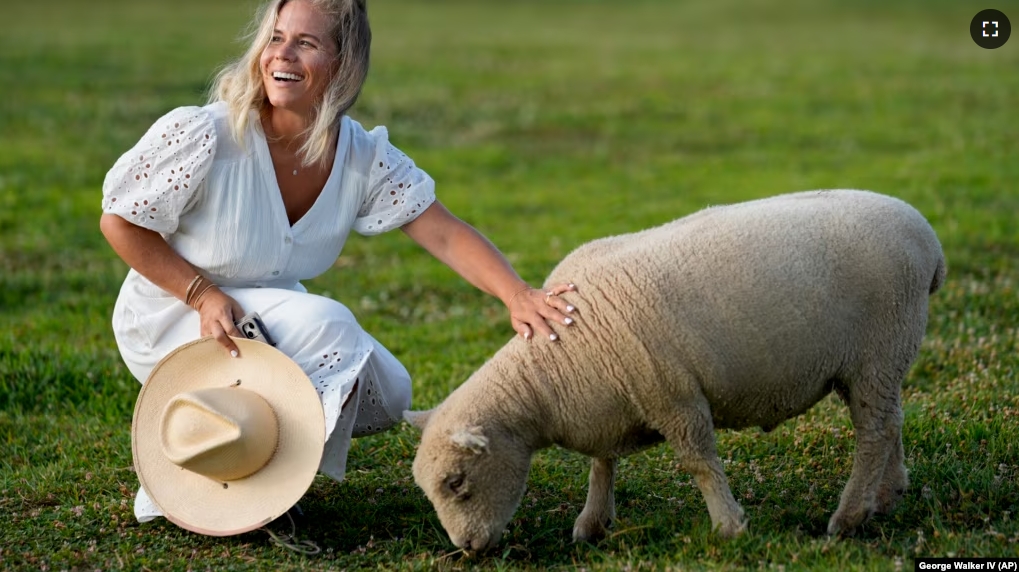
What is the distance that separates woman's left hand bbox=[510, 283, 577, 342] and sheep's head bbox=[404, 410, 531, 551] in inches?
16.9

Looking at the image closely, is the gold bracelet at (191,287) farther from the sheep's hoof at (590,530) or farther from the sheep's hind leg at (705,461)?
the sheep's hind leg at (705,461)

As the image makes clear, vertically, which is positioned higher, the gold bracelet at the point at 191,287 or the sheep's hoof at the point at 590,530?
the gold bracelet at the point at 191,287

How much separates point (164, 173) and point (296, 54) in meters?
0.73

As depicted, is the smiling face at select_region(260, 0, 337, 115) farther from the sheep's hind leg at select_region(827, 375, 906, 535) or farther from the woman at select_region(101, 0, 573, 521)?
the sheep's hind leg at select_region(827, 375, 906, 535)

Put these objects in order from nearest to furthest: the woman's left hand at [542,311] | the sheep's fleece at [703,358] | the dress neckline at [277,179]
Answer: the sheep's fleece at [703,358], the woman's left hand at [542,311], the dress neckline at [277,179]

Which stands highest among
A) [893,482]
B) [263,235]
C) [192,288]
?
[263,235]

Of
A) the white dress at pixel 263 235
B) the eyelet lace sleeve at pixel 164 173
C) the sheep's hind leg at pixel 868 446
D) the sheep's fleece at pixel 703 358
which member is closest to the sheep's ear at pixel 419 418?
the sheep's fleece at pixel 703 358

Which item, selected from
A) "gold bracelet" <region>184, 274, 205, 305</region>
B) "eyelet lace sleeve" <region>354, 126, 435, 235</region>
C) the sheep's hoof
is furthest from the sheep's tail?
"gold bracelet" <region>184, 274, 205, 305</region>

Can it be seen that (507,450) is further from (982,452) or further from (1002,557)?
(982,452)

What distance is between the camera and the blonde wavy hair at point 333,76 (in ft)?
16.6

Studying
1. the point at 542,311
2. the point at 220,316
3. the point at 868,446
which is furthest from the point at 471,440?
the point at 868,446

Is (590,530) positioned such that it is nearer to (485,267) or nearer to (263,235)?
(485,267)

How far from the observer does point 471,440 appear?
14.4 feet

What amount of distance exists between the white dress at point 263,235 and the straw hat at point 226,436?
0.13 meters
